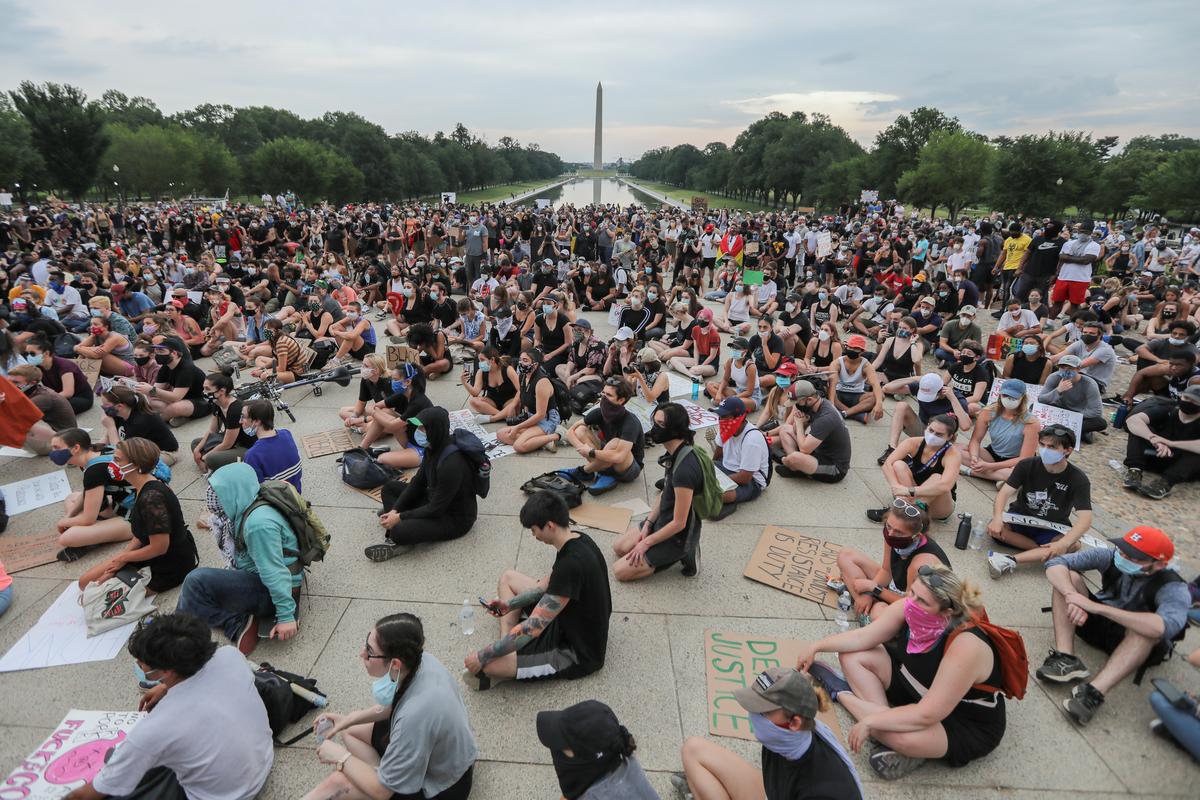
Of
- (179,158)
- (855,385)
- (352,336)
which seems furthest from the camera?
(179,158)

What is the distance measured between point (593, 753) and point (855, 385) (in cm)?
780

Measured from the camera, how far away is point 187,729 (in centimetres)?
288

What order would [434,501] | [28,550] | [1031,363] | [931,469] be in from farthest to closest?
1. [1031,363]
2. [931,469]
3. [28,550]
4. [434,501]

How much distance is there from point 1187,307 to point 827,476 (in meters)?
9.83

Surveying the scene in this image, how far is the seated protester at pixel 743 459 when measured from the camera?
6117mm

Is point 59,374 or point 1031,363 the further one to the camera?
point 1031,363

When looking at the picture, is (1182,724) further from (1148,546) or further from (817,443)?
(817,443)

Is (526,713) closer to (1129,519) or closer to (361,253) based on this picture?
(1129,519)

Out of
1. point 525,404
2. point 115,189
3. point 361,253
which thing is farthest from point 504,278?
point 115,189

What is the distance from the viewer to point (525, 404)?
830cm

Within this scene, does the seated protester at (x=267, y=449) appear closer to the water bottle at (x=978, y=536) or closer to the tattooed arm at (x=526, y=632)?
the tattooed arm at (x=526, y=632)

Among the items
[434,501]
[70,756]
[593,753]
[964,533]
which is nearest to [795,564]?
[964,533]

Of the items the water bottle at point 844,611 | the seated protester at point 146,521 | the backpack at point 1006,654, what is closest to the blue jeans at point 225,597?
the seated protester at point 146,521

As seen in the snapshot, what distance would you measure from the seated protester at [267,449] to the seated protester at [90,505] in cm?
111
